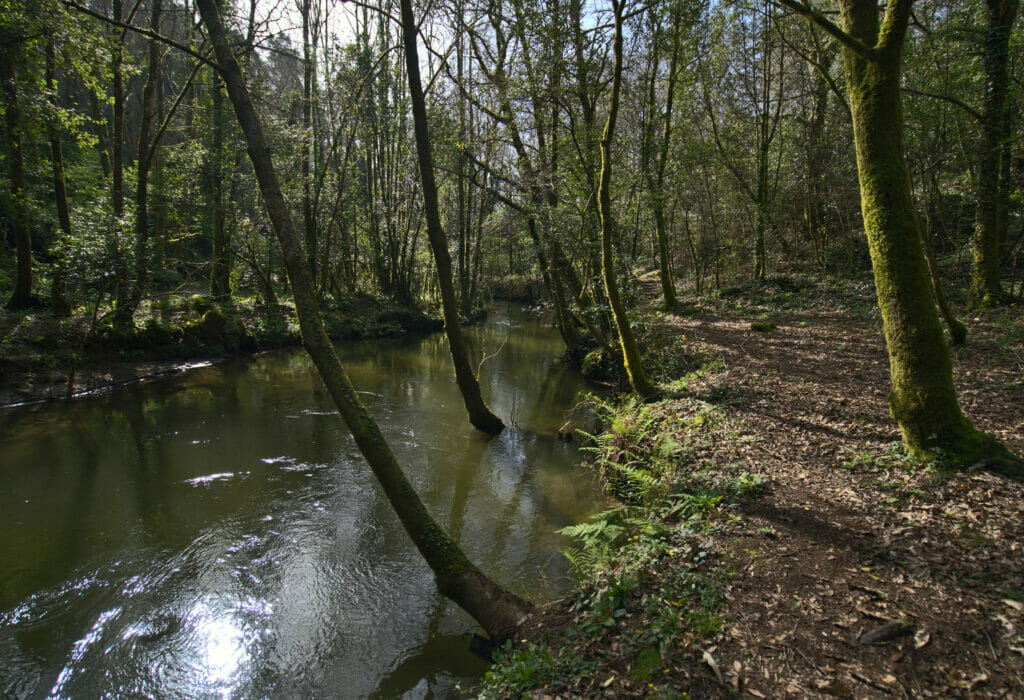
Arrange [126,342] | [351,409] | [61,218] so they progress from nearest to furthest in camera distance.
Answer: [351,409] < [126,342] < [61,218]

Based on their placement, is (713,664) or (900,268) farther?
(900,268)

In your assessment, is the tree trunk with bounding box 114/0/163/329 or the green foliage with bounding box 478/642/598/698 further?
the tree trunk with bounding box 114/0/163/329

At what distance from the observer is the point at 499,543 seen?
6051mm

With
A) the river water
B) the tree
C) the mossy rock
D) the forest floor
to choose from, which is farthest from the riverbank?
the tree

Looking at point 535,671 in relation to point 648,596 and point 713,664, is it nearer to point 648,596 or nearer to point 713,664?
point 648,596

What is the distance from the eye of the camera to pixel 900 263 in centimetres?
432

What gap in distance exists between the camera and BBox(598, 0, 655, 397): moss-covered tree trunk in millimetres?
6973

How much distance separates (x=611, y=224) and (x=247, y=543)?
7162 mm

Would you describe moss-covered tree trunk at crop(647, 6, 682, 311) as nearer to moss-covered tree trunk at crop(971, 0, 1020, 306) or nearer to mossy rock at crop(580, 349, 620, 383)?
mossy rock at crop(580, 349, 620, 383)

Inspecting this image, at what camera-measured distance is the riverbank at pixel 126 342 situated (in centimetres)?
1121

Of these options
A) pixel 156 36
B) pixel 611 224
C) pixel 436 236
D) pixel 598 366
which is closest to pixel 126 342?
pixel 436 236

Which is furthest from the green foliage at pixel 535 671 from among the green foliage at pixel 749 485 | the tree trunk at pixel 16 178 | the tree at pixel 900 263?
the tree trunk at pixel 16 178

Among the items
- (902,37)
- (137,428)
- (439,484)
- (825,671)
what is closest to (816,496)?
(825,671)

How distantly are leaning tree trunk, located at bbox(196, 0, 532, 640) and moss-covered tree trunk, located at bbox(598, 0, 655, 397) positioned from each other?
16.7 ft
